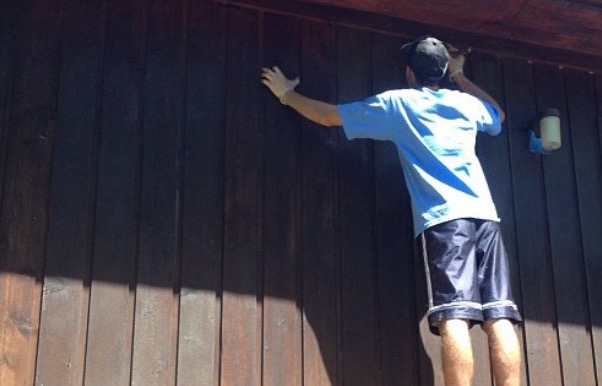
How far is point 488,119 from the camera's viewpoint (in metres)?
3.58

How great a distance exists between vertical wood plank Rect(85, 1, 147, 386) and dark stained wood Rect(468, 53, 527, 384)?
1.46m

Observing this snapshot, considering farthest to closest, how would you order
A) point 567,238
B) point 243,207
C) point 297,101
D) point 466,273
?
point 567,238, point 297,101, point 243,207, point 466,273

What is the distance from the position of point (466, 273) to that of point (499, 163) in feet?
2.95

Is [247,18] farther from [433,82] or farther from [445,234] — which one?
[445,234]

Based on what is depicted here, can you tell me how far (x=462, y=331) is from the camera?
302cm

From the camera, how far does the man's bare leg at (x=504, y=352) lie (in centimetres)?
306

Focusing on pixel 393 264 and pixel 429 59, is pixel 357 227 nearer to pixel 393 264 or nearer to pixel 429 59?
pixel 393 264

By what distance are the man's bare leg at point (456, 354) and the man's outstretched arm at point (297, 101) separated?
0.90 metres

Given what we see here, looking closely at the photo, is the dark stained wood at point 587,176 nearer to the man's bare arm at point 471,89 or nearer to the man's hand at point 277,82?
the man's bare arm at point 471,89

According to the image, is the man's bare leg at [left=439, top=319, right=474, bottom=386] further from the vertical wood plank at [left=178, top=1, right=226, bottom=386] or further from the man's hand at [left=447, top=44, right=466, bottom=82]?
the man's hand at [left=447, top=44, right=466, bottom=82]

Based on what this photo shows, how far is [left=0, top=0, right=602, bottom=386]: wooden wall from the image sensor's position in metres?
3.09

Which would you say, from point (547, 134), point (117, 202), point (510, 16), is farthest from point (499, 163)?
point (117, 202)

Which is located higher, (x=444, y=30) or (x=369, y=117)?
(x=444, y=30)

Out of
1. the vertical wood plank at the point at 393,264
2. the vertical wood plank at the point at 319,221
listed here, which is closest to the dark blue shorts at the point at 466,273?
the vertical wood plank at the point at 393,264
